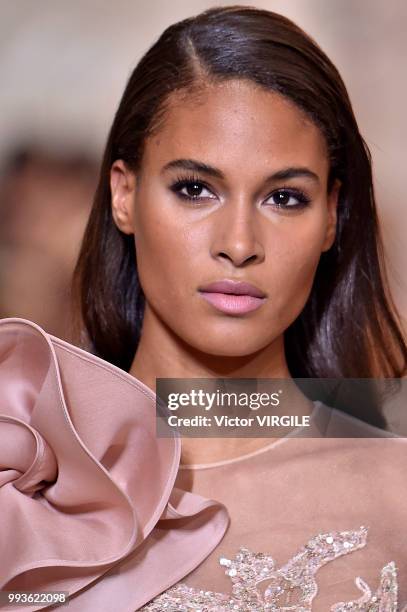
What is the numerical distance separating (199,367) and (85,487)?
0.18 metres

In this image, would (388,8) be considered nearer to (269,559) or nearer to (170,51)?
(170,51)

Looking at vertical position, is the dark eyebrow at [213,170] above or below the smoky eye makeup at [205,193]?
above

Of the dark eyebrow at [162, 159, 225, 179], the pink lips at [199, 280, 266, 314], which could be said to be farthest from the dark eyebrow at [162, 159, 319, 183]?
the pink lips at [199, 280, 266, 314]

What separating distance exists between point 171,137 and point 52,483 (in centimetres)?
35

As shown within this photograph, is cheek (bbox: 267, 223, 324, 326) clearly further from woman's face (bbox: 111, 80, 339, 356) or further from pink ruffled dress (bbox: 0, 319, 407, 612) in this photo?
pink ruffled dress (bbox: 0, 319, 407, 612)

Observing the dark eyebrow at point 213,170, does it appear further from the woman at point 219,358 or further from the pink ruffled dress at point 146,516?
the pink ruffled dress at point 146,516

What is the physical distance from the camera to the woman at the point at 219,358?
0.99 metres

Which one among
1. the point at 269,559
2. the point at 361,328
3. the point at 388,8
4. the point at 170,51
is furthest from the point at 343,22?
the point at 269,559

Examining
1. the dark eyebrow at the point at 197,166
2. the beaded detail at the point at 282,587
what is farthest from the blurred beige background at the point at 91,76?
the beaded detail at the point at 282,587

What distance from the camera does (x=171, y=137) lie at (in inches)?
40.2

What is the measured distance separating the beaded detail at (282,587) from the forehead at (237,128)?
1.23 feet

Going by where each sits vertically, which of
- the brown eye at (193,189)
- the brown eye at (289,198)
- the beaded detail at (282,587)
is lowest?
the beaded detail at (282,587)

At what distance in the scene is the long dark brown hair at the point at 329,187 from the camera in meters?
1.02

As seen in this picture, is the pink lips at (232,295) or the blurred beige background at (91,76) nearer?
the pink lips at (232,295)
